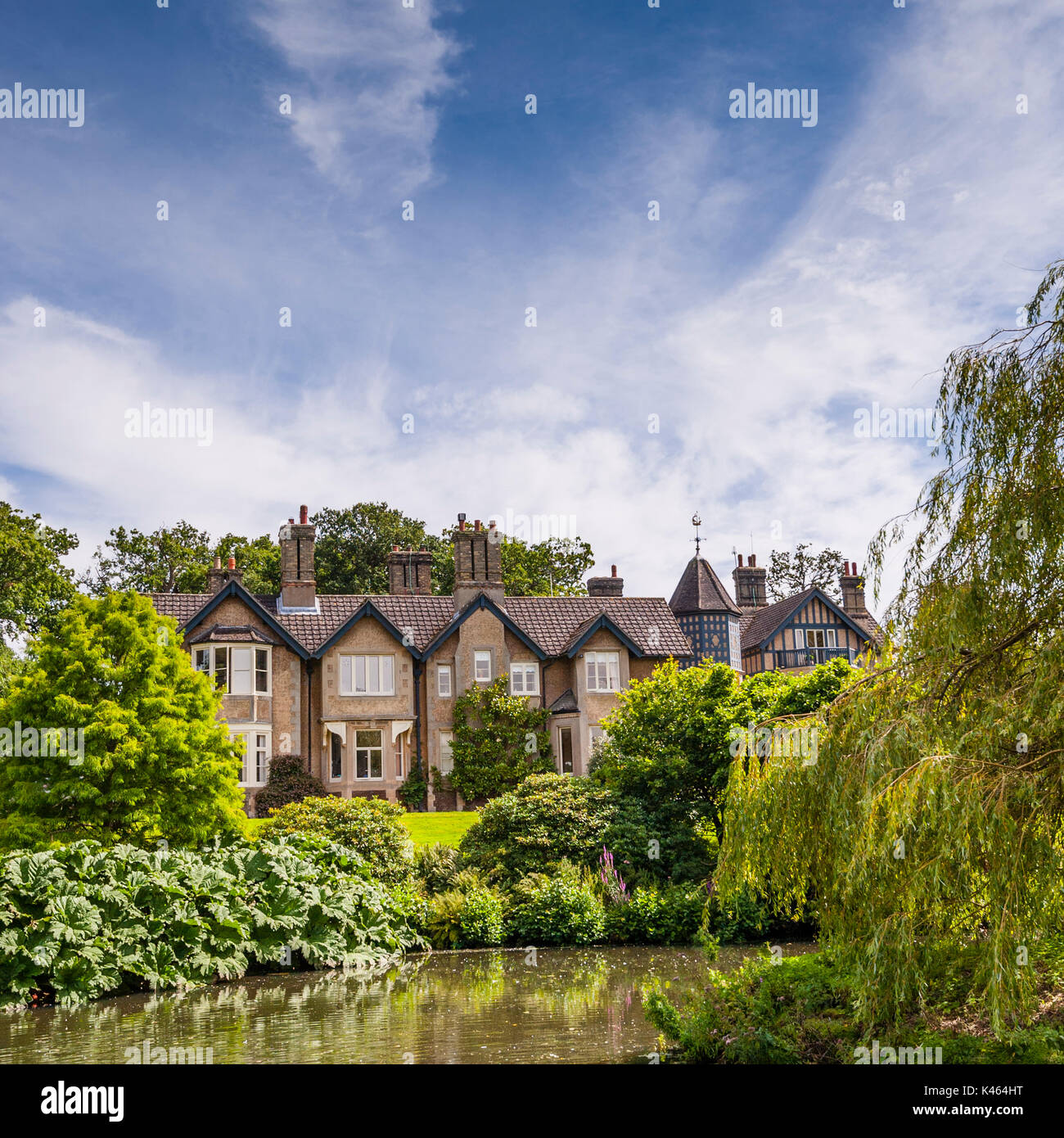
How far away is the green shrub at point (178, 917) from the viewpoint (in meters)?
13.4

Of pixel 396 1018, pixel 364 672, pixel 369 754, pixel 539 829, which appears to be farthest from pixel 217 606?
pixel 396 1018

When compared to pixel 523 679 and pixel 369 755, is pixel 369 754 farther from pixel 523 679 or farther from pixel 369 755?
pixel 523 679

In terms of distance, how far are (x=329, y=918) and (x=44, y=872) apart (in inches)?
169

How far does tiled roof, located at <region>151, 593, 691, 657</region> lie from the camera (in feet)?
116

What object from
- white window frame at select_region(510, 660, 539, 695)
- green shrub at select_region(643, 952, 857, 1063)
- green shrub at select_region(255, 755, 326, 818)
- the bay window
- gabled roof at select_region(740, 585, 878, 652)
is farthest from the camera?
gabled roof at select_region(740, 585, 878, 652)

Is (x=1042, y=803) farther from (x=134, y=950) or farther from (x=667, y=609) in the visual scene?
(x=667, y=609)

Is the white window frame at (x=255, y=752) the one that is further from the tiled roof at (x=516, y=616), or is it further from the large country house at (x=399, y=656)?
the tiled roof at (x=516, y=616)

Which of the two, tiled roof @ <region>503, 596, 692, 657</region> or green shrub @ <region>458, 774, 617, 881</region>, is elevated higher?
tiled roof @ <region>503, 596, 692, 657</region>

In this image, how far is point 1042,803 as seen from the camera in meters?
6.77

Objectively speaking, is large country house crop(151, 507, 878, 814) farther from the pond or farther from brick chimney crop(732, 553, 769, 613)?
the pond

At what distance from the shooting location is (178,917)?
14.6 metres

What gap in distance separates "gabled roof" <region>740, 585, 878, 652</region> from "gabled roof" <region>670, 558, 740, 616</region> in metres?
5.30

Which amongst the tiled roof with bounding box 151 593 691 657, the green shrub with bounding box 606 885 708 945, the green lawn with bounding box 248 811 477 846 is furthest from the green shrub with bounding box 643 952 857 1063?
the tiled roof with bounding box 151 593 691 657
